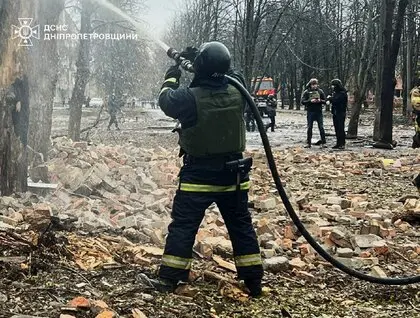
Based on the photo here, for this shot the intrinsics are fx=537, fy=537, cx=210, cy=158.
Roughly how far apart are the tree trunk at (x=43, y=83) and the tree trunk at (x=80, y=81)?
5.33m

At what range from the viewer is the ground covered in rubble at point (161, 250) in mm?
3484

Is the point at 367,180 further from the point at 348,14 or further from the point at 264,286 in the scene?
the point at 348,14

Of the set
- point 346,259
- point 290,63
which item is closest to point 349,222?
point 346,259

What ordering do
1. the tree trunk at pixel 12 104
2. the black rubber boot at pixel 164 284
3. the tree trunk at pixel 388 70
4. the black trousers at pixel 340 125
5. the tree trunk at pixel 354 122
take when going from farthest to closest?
the tree trunk at pixel 354 122, the tree trunk at pixel 388 70, the black trousers at pixel 340 125, the tree trunk at pixel 12 104, the black rubber boot at pixel 164 284

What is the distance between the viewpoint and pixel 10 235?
401cm

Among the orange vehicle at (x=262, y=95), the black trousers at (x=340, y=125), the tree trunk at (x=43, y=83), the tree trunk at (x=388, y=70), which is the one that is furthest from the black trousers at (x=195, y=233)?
the orange vehicle at (x=262, y=95)

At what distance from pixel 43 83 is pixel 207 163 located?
654 centimetres

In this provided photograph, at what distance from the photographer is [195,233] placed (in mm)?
3732

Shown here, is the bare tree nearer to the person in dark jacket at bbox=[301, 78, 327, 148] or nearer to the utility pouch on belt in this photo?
the person in dark jacket at bbox=[301, 78, 327, 148]

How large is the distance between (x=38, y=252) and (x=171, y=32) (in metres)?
39.0

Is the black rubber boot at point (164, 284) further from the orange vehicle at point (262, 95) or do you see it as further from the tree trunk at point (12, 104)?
the orange vehicle at point (262, 95)

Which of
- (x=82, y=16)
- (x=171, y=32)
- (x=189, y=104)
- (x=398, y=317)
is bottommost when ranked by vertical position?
(x=398, y=317)

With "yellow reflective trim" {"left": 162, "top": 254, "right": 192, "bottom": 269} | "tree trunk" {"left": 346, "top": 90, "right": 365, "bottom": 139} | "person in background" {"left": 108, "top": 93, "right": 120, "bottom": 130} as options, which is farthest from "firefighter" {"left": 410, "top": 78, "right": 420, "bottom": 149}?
"person in background" {"left": 108, "top": 93, "right": 120, "bottom": 130}

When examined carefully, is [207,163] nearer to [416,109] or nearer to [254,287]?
[254,287]
